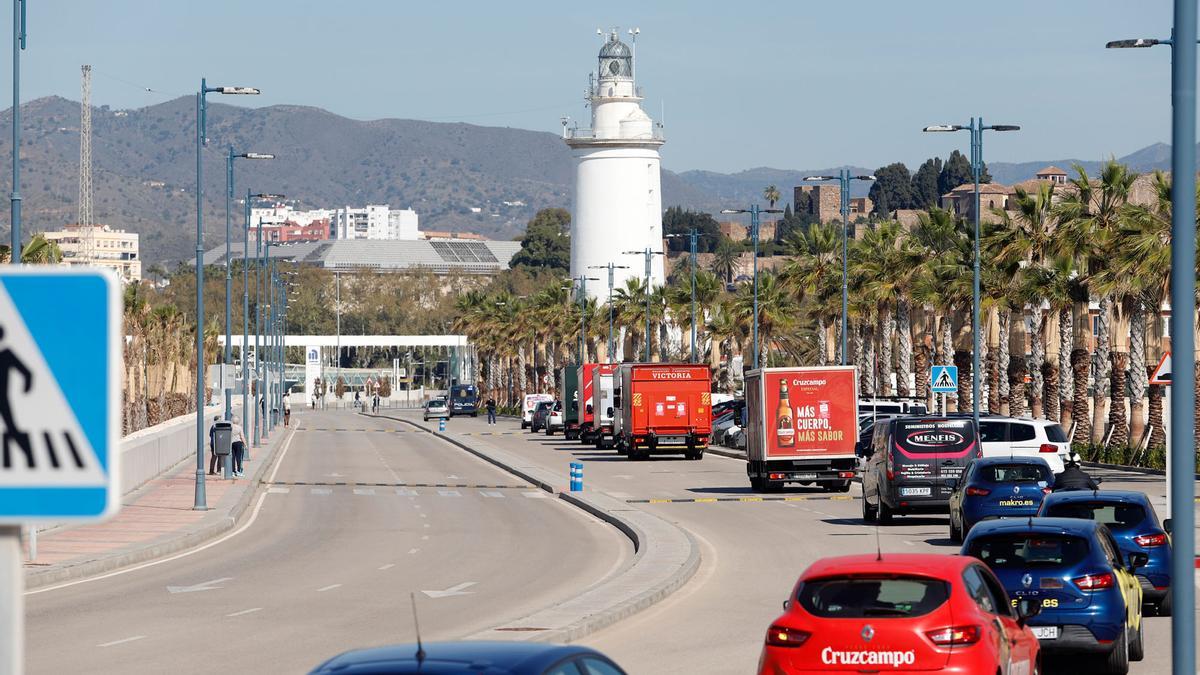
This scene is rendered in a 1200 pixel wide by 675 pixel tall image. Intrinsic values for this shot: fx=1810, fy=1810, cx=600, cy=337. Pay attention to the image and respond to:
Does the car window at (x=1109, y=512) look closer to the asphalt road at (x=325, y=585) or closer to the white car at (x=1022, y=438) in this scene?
the asphalt road at (x=325, y=585)

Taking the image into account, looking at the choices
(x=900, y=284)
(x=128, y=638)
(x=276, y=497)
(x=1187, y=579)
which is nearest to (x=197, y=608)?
(x=128, y=638)

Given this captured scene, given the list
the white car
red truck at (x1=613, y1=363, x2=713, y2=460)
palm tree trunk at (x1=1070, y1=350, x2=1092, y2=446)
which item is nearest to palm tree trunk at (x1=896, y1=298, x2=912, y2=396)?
palm tree trunk at (x1=1070, y1=350, x2=1092, y2=446)

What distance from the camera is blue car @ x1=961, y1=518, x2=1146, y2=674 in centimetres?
1609

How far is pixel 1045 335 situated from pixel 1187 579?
176ft

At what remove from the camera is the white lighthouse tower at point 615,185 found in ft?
433

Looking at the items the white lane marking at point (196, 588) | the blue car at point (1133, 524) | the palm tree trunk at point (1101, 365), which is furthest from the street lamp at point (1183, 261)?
the palm tree trunk at point (1101, 365)

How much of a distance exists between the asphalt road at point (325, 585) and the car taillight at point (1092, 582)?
6.10 m

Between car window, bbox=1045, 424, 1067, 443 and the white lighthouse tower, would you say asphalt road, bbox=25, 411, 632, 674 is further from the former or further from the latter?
the white lighthouse tower

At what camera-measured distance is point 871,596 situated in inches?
508

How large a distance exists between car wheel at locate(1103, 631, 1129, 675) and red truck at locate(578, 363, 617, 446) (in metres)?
55.5

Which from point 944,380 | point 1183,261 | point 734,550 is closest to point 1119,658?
point 1183,261

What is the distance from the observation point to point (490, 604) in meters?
21.9

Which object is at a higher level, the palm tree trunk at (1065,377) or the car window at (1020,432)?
the palm tree trunk at (1065,377)

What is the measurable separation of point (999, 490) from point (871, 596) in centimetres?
1614
